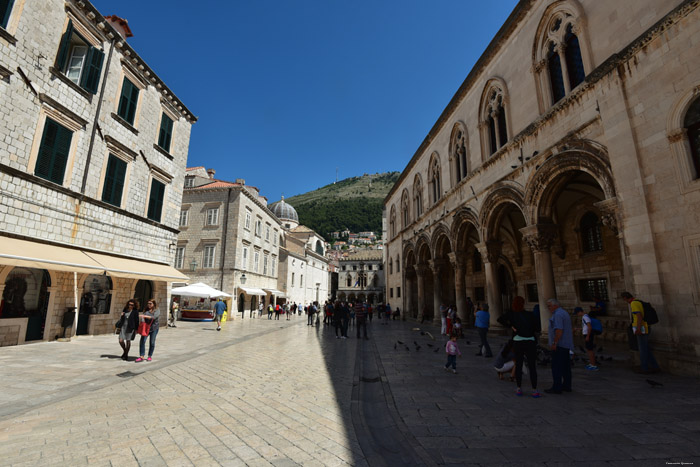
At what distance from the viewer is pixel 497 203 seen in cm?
1383

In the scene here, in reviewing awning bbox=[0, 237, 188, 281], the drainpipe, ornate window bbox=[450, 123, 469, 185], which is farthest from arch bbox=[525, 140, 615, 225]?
the drainpipe

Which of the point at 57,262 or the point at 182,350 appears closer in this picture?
the point at 57,262

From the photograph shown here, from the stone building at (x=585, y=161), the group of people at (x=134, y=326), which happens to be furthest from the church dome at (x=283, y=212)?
the group of people at (x=134, y=326)

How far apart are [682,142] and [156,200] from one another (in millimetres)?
20168

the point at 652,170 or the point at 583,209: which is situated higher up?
the point at 583,209

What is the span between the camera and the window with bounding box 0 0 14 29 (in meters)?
9.96

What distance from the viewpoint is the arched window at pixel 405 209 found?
92.6 ft

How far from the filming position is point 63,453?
11.4ft

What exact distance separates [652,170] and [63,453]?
11.5 metres

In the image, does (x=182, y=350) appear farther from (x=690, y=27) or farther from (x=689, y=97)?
(x=690, y=27)

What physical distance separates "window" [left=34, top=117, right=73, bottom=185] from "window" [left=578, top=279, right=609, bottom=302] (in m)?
21.6

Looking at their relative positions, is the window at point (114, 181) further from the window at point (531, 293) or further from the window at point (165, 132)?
the window at point (531, 293)

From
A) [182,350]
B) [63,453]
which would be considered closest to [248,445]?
[63,453]

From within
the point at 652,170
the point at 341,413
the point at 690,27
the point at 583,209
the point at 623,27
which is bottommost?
the point at 341,413
